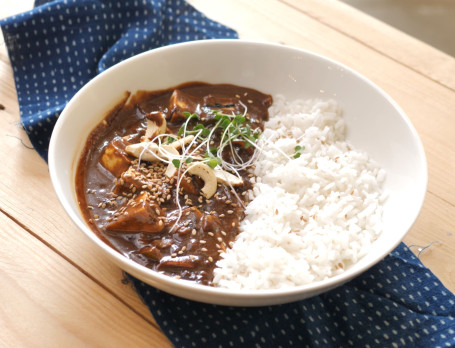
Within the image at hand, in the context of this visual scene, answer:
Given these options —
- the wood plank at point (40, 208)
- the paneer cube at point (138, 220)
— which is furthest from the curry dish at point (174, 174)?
the wood plank at point (40, 208)

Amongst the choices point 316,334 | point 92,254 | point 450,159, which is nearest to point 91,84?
point 92,254

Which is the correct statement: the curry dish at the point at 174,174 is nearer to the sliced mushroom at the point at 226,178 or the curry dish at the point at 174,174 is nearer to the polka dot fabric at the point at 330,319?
the sliced mushroom at the point at 226,178

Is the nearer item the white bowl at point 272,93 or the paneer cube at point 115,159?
the white bowl at point 272,93

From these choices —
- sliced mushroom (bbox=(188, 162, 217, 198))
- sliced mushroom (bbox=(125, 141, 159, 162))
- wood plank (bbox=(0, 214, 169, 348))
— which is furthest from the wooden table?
sliced mushroom (bbox=(188, 162, 217, 198))

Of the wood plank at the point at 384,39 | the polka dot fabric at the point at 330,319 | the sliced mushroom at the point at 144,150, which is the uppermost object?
the wood plank at the point at 384,39

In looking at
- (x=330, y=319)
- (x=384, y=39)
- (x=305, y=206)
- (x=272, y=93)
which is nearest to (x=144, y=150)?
(x=305, y=206)

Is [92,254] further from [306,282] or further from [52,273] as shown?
[306,282]
